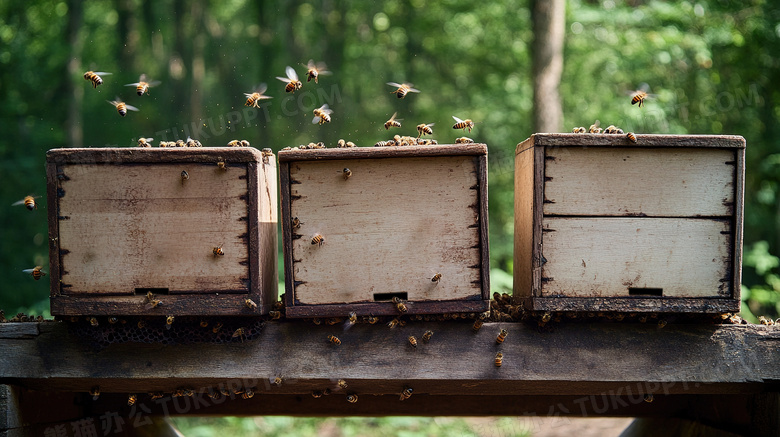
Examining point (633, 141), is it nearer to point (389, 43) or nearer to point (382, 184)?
point (382, 184)

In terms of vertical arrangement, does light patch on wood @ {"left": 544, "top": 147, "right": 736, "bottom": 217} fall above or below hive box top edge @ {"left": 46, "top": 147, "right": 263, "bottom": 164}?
below

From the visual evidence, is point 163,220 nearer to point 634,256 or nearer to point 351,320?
point 351,320

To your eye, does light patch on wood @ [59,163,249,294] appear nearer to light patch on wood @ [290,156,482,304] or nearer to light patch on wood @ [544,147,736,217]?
light patch on wood @ [290,156,482,304]

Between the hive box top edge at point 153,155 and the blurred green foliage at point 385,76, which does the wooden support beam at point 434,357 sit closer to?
the hive box top edge at point 153,155

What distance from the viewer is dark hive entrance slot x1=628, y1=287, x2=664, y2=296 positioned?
246 cm

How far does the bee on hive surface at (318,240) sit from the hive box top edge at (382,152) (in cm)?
33

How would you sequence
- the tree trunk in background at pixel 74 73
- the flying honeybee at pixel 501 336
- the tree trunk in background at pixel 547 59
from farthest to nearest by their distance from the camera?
the tree trunk in background at pixel 74 73, the tree trunk in background at pixel 547 59, the flying honeybee at pixel 501 336

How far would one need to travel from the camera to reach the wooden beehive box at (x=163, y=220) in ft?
7.91

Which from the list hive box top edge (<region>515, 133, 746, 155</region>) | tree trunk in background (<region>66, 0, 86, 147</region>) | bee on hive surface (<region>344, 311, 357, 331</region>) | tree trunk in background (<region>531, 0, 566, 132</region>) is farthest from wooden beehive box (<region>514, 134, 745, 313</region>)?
tree trunk in background (<region>66, 0, 86, 147</region>)

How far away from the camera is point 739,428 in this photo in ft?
9.39

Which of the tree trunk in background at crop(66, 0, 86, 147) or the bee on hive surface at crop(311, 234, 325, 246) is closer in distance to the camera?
the bee on hive surface at crop(311, 234, 325, 246)

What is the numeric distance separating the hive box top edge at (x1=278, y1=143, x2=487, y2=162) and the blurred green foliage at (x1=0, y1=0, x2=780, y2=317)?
526 cm

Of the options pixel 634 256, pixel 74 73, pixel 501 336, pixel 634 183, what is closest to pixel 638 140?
pixel 634 183

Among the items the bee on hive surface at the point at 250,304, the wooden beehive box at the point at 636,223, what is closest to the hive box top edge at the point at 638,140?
the wooden beehive box at the point at 636,223
